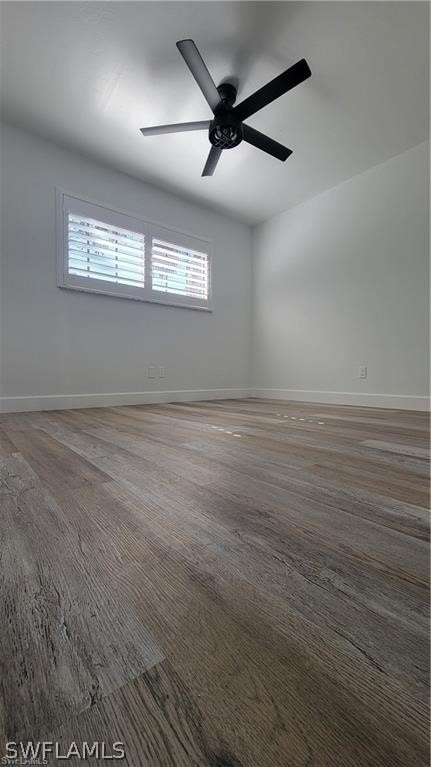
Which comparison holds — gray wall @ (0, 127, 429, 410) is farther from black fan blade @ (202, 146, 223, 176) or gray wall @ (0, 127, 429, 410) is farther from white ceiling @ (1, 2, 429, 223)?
black fan blade @ (202, 146, 223, 176)

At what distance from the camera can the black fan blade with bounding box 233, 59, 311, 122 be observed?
1.51 m

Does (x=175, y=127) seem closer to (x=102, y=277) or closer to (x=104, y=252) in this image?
(x=104, y=252)

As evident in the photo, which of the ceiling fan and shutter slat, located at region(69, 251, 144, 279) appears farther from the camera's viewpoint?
shutter slat, located at region(69, 251, 144, 279)

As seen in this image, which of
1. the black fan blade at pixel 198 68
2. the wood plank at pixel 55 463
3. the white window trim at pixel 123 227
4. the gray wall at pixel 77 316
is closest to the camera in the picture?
the wood plank at pixel 55 463

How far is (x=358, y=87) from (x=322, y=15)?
1.71ft

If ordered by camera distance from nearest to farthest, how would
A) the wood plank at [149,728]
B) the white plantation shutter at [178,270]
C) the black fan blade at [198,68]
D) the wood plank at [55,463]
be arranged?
the wood plank at [149,728]
the wood plank at [55,463]
the black fan blade at [198,68]
the white plantation shutter at [178,270]

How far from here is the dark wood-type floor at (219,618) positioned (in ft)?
0.75

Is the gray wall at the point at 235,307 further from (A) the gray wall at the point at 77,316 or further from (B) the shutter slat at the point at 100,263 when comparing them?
(B) the shutter slat at the point at 100,263

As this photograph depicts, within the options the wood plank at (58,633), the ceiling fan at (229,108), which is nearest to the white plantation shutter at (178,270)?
the ceiling fan at (229,108)

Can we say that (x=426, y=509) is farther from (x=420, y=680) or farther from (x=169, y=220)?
(x=169, y=220)

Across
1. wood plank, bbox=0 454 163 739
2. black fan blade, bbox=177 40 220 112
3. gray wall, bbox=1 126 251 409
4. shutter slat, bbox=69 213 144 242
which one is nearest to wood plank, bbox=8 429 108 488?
wood plank, bbox=0 454 163 739

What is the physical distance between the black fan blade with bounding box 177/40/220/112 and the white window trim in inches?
50.4

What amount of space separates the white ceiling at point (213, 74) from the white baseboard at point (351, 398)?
2103mm

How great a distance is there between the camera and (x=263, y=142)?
6.73 ft
